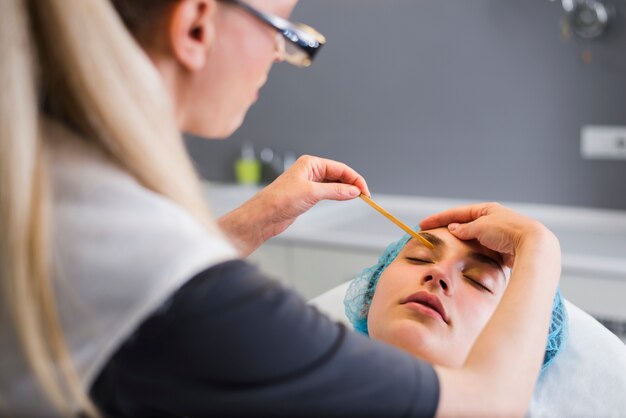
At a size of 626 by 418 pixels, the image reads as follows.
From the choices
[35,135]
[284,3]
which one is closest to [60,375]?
[35,135]

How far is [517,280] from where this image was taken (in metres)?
1.00

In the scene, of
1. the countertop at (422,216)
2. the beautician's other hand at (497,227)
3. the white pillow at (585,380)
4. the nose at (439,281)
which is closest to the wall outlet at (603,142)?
the countertop at (422,216)

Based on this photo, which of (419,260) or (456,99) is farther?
(456,99)

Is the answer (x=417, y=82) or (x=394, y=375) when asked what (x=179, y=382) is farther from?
(x=417, y=82)

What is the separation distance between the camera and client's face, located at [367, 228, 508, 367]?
138 centimetres

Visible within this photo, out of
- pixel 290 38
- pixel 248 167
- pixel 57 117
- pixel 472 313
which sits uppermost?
pixel 290 38

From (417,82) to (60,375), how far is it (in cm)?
228

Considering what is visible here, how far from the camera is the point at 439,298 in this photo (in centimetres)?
141

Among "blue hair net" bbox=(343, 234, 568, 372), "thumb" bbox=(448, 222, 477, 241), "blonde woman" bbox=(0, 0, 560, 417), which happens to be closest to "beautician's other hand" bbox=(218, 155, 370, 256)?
"thumb" bbox=(448, 222, 477, 241)

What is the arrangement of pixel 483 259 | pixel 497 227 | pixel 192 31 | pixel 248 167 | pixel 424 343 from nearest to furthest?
pixel 192 31
pixel 497 227
pixel 424 343
pixel 483 259
pixel 248 167

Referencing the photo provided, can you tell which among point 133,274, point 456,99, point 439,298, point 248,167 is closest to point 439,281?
point 439,298

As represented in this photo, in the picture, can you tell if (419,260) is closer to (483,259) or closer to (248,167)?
(483,259)

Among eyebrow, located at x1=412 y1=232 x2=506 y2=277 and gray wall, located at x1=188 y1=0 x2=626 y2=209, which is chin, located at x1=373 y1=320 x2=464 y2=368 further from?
gray wall, located at x1=188 y1=0 x2=626 y2=209

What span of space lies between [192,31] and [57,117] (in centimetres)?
17
